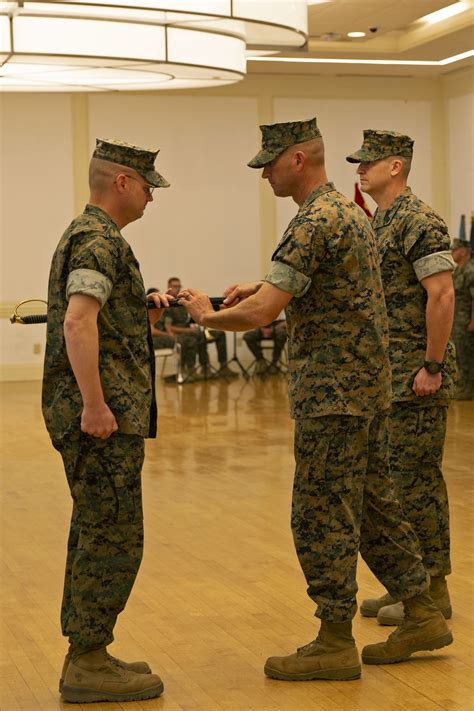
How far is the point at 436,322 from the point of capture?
4031mm

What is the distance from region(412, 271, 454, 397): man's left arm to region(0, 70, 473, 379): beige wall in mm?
11733

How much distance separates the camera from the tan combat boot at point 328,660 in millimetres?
3666

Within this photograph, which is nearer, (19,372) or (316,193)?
(316,193)

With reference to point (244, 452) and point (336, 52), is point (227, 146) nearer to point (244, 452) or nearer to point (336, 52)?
point (336, 52)

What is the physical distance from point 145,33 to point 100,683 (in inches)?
248

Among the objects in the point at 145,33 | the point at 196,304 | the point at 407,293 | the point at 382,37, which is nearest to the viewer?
the point at 196,304

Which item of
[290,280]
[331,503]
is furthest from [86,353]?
[331,503]

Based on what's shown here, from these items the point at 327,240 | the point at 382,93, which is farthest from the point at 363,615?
the point at 382,93

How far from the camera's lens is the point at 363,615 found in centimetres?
438

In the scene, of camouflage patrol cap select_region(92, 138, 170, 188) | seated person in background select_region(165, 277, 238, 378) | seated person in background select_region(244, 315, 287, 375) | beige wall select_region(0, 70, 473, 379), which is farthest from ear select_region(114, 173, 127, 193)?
beige wall select_region(0, 70, 473, 379)

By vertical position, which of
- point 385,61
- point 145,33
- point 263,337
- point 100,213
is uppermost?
point 385,61

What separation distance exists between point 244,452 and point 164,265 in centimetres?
756

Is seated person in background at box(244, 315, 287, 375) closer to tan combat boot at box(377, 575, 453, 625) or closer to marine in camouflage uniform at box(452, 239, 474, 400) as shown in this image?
marine in camouflage uniform at box(452, 239, 474, 400)

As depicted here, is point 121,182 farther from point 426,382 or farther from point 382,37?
point 382,37
